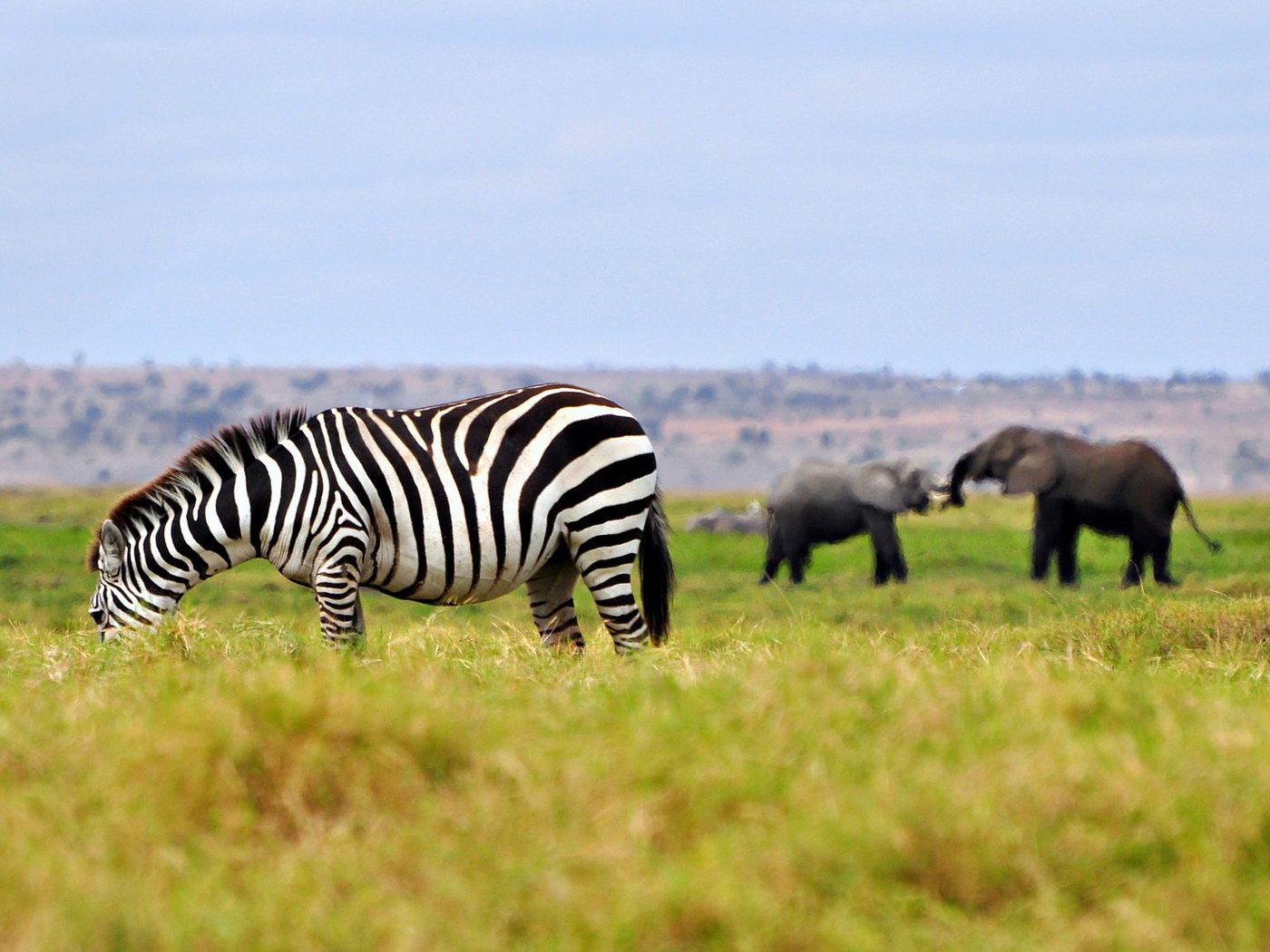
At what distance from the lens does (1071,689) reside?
579 centimetres

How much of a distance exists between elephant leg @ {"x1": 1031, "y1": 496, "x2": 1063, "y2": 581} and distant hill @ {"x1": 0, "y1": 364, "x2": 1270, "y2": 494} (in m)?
83.3

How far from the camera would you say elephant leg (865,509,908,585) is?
2183 cm

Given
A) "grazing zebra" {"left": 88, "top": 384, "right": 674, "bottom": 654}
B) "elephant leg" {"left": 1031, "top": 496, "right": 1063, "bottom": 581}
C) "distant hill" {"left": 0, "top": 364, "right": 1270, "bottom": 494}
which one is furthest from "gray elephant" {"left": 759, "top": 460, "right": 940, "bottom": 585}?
Result: "distant hill" {"left": 0, "top": 364, "right": 1270, "bottom": 494}

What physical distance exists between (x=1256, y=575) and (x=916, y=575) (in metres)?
5.00

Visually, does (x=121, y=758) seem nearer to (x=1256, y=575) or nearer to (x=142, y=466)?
(x=1256, y=575)

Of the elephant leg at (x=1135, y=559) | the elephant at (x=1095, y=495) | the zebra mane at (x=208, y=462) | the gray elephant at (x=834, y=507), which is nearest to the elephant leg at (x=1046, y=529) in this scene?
the elephant at (x=1095, y=495)

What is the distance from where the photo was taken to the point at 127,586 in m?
8.79

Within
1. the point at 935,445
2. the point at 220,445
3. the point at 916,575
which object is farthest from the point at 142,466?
the point at 220,445

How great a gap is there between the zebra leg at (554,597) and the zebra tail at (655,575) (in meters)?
0.38

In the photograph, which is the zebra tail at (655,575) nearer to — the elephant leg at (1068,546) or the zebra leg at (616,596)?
the zebra leg at (616,596)

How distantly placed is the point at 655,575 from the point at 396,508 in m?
1.50

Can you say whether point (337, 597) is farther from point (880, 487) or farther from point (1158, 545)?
point (880, 487)

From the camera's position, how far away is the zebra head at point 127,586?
8758 mm

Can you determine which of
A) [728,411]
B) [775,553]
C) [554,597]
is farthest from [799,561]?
[728,411]
